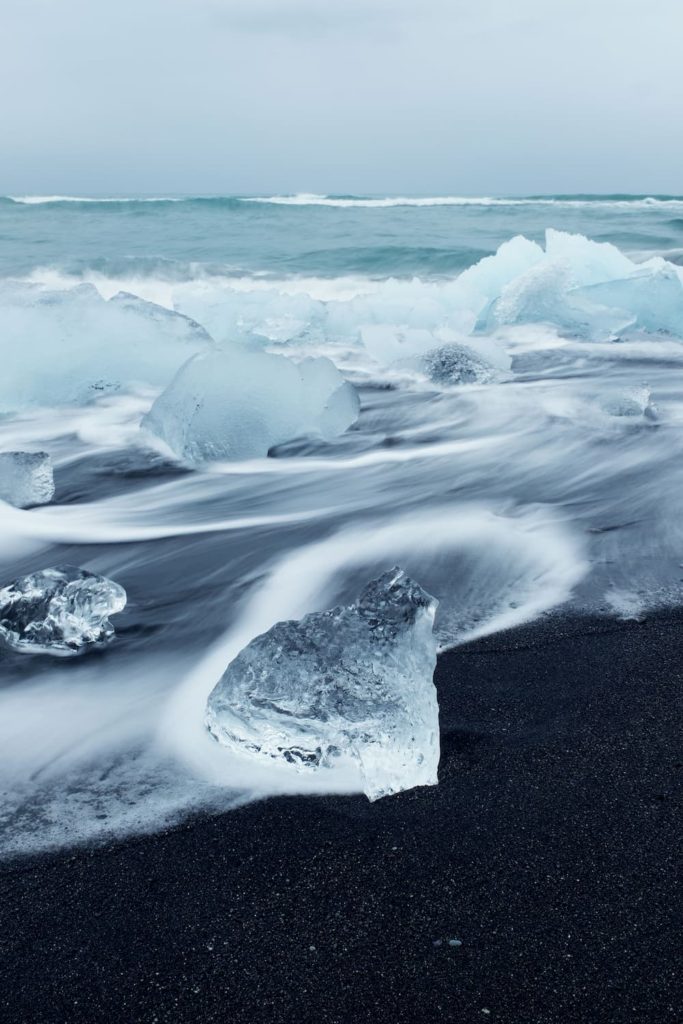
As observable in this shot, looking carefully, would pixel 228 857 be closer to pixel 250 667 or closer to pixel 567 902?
pixel 250 667

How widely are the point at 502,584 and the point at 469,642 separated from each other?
0.46 metres

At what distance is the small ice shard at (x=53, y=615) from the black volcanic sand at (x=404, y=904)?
875 millimetres

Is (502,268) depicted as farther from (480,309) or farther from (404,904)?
(404,904)

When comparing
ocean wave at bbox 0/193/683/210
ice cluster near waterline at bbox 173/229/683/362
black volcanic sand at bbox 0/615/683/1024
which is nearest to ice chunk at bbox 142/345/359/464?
black volcanic sand at bbox 0/615/683/1024

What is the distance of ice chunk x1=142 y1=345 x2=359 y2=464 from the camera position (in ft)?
15.2

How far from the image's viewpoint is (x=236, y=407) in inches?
187

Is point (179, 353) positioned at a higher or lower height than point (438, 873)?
higher

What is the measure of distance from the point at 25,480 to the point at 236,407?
125cm

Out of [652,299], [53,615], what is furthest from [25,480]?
[652,299]

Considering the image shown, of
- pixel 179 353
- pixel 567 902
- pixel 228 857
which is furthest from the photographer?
pixel 179 353

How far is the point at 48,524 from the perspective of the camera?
3.66 m

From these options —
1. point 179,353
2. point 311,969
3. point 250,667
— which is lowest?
point 311,969

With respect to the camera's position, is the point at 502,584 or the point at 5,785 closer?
the point at 5,785

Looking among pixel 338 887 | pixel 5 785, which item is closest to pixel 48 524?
pixel 5 785
